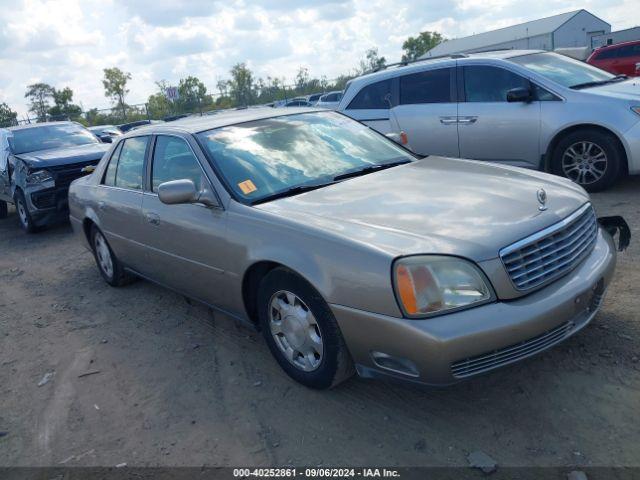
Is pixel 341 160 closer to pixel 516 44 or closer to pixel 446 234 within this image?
pixel 446 234

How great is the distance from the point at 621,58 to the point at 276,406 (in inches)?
761

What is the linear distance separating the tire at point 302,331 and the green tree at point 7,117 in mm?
36324

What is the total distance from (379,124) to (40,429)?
610 cm

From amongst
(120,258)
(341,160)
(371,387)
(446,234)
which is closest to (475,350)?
(446,234)

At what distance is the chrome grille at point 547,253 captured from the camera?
2.69 m

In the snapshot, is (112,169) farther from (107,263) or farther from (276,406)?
(276,406)

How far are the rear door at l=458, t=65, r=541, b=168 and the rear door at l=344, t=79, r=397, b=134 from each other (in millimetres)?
1159

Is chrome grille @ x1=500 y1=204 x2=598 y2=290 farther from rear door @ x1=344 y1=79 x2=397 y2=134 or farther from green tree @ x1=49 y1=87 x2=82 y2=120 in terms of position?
green tree @ x1=49 y1=87 x2=82 y2=120

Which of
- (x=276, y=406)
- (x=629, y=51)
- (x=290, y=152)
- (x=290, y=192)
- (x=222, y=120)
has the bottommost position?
(x=276, y=406)

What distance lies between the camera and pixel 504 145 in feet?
22.9

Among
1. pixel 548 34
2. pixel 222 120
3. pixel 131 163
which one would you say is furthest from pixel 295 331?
pixel 548 34

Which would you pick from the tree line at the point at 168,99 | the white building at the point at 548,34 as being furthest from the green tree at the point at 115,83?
the white building at the point at 548,34

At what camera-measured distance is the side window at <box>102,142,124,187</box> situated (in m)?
5.18

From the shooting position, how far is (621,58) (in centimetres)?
1834
